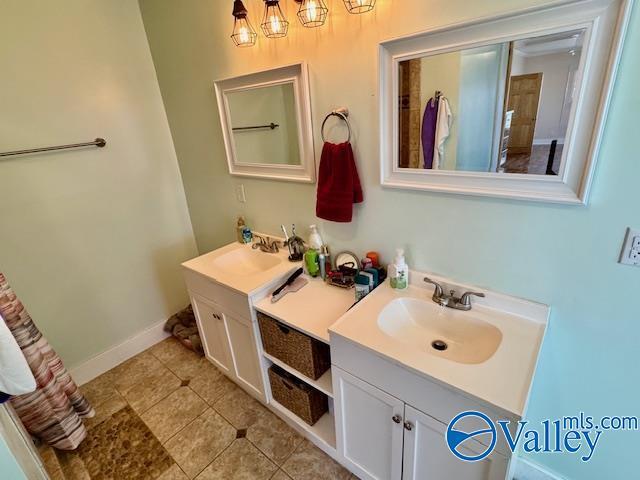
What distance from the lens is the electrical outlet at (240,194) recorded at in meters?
2.04

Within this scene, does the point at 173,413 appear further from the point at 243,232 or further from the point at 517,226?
the point at 517,226

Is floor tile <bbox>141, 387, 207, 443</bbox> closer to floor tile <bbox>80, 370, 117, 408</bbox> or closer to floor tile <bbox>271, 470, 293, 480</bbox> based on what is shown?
floor tile <bbox>80, 370, 117, 408</bbox>

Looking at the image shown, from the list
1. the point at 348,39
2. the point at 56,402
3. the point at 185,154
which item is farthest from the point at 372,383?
the point at 185,154

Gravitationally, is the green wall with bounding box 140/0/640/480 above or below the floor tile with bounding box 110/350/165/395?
above

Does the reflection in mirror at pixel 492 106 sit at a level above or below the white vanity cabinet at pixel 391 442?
above

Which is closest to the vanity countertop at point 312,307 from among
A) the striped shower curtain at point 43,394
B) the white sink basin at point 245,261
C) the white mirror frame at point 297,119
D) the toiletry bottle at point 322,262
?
the toiletry bottle at point 322,262

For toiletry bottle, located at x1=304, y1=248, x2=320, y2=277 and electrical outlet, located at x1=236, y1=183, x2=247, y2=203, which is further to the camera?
electrical outlet, located at x1=236, y1=183, x2=247, y2=203

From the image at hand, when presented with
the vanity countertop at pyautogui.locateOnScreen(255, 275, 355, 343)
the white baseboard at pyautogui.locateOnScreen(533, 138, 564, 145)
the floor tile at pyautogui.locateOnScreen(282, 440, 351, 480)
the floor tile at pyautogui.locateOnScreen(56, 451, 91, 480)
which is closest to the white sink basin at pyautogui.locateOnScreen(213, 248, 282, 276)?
the vanity countertop at pyautogui.locateOnScreen(255, 275, 355, 343)

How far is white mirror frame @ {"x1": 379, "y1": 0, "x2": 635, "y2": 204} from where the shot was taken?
33.6 inches

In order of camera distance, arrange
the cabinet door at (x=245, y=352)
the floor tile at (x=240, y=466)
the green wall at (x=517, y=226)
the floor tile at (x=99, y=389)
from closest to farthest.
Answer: the green wall at (x=517, y=226) → the floor tile at (x=240, y=466) → the cabinet door at (x=245, y=352) → the floor tile at (x=99, y=389)

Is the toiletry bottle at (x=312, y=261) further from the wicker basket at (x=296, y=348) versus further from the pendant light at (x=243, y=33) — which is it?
the pendant light at (x=243, y=33)

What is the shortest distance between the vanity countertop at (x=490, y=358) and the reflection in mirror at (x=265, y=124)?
2.89 feet

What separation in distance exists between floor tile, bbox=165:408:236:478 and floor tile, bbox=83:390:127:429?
49cm

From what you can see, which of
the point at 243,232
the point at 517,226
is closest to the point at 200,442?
the point at 243,232
